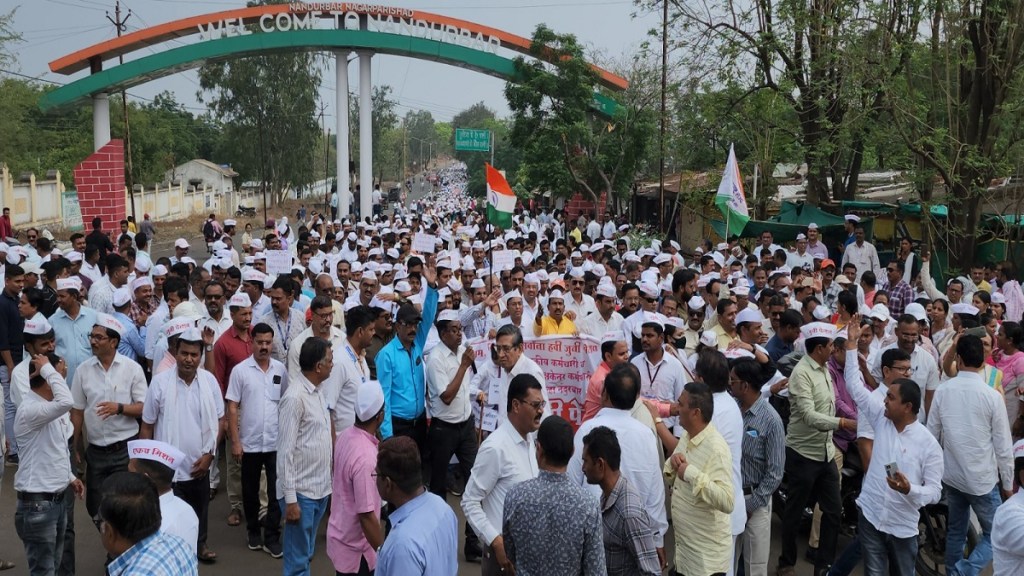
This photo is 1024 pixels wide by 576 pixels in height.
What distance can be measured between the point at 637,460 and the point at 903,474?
1.57 metres

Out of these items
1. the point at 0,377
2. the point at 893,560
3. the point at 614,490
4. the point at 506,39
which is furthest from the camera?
the point at 506,39

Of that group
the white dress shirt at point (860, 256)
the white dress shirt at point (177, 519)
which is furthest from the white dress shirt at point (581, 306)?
the white dress shirt at point (860, 256)

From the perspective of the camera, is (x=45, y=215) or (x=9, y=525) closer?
(x=9, y=525)

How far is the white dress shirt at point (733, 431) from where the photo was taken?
493cm

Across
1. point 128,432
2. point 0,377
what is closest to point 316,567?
point 128,432

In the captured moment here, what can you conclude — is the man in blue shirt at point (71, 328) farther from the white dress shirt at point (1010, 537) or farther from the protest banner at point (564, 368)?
the white dress shirt at point (1010, 537)

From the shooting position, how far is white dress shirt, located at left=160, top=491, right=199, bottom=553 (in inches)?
154

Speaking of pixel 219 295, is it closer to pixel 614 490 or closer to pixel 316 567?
pixel 316 567

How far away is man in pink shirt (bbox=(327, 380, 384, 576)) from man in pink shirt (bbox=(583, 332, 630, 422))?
154 cm

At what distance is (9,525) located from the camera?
722cm

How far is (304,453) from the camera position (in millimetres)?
5480

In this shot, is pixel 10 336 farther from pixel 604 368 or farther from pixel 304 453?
pixel 604 368

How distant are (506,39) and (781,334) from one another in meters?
25.6

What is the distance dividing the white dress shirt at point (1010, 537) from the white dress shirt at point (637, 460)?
1.55m
